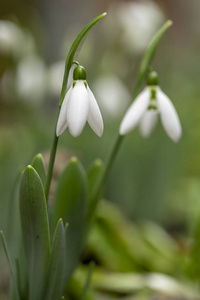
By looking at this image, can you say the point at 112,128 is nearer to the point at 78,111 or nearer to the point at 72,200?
the point at 72,200

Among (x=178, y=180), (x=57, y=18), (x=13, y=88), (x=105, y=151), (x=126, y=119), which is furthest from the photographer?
(x=57, y=18)

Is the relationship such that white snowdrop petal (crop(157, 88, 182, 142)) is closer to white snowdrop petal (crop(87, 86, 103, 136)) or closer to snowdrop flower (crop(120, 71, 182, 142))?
snowdrop flower (crop(120, 71, 182, 142))

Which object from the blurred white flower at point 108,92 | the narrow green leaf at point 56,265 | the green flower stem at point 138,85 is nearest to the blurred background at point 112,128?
the blurred white flower at point 108,92

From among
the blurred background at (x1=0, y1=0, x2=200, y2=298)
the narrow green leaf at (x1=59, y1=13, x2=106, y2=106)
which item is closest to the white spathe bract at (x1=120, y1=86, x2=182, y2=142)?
the narrow green leaf at (x1=59, y1=13, x2=106, y2=106)

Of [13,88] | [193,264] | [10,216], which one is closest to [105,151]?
[13,88]

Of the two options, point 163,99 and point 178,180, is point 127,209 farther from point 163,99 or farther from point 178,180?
point 163,99
